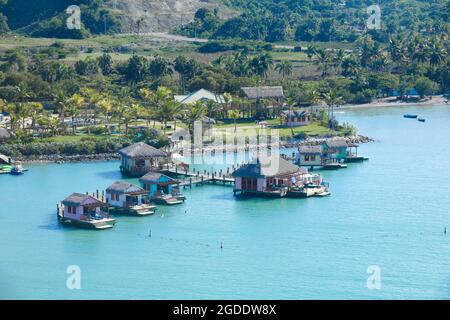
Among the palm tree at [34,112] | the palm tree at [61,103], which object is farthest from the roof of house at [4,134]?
the palm tree at [61,103]

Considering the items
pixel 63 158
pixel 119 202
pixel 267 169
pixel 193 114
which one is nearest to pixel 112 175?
pixel 63 158

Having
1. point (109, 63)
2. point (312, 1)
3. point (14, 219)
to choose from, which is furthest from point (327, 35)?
point (14, 219)

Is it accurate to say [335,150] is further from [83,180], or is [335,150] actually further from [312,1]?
[312,1]

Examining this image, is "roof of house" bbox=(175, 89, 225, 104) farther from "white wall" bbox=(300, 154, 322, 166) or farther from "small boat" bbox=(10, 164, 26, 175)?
"small boat" bbox=(10, 164, 26, 175)

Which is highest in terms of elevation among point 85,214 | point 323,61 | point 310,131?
point 323,61

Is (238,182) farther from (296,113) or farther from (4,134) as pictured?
(296,113)

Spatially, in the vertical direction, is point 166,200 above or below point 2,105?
below

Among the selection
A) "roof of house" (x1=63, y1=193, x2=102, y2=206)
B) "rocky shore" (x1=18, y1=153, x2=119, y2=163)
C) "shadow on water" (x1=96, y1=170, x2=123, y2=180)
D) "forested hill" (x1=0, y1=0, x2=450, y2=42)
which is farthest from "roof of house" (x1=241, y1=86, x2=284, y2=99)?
"forested hill" (x1=0, y1=0, x2=450, y2=42)

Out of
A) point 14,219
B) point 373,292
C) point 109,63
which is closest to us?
point 373,292
